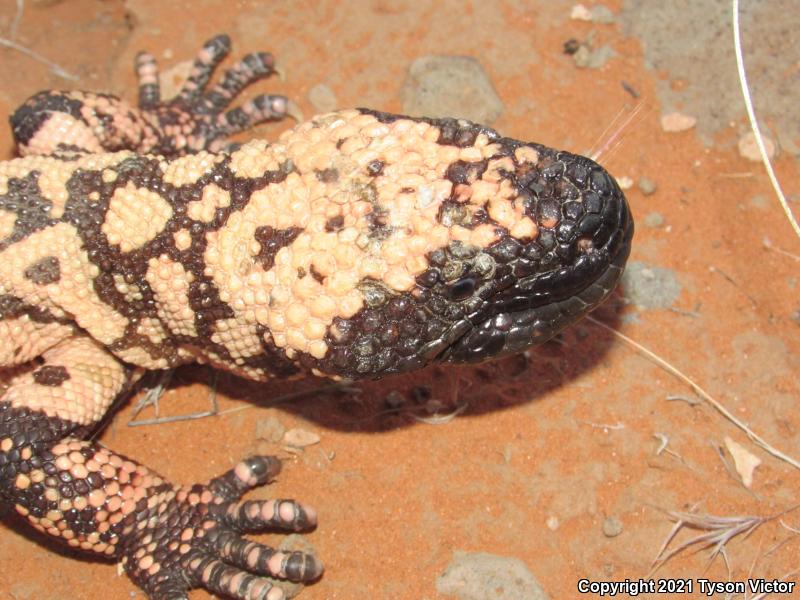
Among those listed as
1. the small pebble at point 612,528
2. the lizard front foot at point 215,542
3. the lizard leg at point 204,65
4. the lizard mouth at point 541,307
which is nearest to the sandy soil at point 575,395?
the small pebble at point 612,528

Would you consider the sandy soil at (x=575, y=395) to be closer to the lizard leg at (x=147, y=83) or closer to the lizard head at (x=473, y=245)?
the lizard leg at (x=147, y=83)

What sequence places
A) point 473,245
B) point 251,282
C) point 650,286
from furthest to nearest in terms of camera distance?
point 650,286
point 251,282
point 473,245

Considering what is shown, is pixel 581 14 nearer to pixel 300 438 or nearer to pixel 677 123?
pixel 677 123

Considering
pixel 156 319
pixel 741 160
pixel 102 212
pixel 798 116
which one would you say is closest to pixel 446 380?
pixel 156 319

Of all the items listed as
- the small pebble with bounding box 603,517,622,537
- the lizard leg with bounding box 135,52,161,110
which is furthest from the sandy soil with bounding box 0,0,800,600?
the lizard leg with bounding box 135,52,161,110

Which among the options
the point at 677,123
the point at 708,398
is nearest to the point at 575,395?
the point at 708,398

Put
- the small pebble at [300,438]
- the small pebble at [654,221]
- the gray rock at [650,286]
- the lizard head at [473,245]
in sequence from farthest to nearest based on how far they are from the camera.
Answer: the small pebble at [654,221]
the gray rock at [650,286]
the small pebble at [300,438]
the lizard head at [473,245]
